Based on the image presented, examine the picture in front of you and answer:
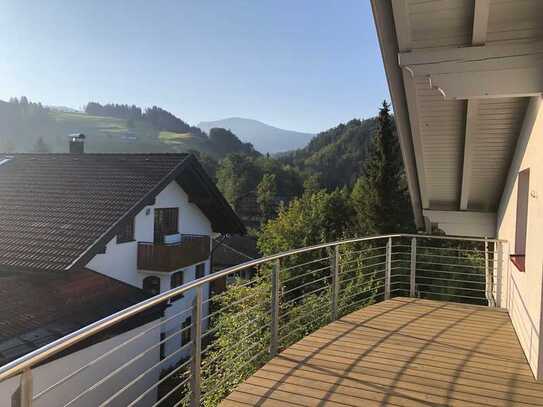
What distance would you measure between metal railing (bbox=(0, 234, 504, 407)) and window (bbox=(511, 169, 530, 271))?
811 millimetres

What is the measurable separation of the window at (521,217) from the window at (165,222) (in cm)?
1139

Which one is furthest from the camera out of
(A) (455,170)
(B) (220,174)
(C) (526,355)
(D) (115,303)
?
(B) (220,174)

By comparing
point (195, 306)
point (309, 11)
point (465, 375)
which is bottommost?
point (465, 375)

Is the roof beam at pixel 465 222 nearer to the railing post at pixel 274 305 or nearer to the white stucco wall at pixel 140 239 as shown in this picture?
the railing post at pixel 274 305

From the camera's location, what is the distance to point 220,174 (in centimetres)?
5950

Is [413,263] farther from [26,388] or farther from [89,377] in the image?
[89,377]

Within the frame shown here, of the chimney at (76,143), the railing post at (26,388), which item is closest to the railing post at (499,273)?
the railing post at (26,388)

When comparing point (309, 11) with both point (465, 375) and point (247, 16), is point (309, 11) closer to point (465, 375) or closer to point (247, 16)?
point (247, 16)

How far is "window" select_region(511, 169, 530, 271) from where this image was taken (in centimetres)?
507

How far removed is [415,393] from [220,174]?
56910mm

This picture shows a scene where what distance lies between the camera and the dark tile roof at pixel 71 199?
37.5 feet

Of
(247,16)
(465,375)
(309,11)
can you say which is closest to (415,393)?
(465,375)

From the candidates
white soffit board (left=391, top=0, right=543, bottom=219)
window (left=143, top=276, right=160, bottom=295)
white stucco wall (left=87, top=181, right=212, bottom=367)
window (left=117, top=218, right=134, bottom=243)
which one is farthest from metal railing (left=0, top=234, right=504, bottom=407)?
window (left=117, top=218, right=134, bottom=243)

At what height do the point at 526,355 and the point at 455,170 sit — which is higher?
the point at 455,170
